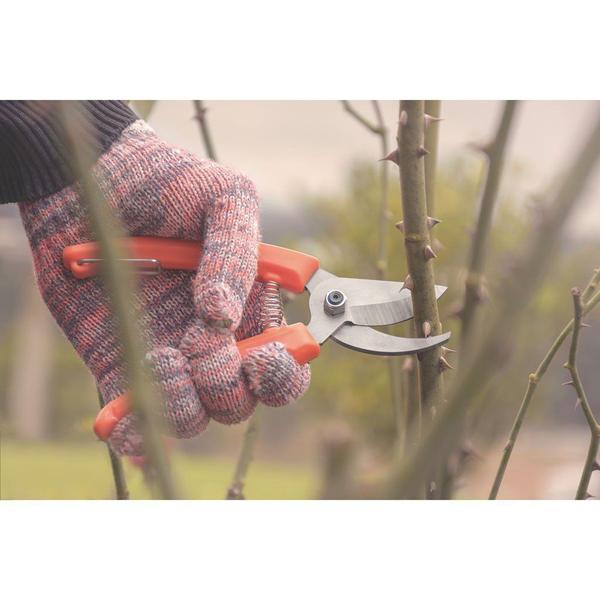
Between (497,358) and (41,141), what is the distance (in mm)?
464

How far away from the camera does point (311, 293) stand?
59cm

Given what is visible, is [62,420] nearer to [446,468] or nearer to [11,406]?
[11,406]

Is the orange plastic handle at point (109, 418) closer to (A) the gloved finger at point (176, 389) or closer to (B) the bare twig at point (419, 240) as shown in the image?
(A) the gloved finger at point (176, 389)

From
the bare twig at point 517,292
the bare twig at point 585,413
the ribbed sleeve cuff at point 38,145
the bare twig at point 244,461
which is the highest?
the bare twig at point 517,292

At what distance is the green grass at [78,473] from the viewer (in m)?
1.47

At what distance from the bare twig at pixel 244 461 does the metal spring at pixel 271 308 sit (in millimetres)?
174

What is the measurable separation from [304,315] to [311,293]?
0.90 m

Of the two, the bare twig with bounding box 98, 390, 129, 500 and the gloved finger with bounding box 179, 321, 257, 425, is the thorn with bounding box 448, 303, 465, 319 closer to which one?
the gloved finger with bounding box 179, 321, 257, 425

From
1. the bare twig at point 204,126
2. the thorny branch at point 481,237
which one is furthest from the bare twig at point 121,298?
the bare twig at point 204,126

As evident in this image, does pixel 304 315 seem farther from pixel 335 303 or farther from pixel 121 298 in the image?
pixel 121 298

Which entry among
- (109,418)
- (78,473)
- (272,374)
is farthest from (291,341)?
(78,473)

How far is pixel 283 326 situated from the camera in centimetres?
56
